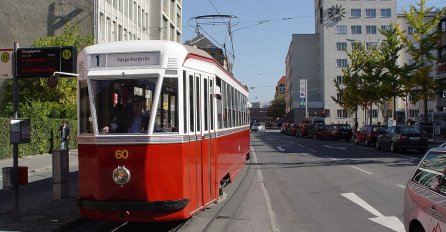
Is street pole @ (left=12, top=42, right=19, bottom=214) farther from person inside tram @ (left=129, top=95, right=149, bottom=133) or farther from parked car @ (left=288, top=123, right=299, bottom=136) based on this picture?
parked car @ (left=288, top=123, right=299, bottom=136)

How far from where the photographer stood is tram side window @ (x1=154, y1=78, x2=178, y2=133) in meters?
7.49

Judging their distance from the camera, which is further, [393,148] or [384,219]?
[393,148]

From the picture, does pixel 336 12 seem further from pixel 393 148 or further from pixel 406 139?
pixel 406 139

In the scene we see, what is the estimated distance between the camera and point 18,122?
30.5ft

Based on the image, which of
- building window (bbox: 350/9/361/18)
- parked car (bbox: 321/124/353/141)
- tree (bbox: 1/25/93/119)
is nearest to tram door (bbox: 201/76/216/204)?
tree (bbox: 1/25/93/119)

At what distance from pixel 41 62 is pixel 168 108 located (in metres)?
3.62

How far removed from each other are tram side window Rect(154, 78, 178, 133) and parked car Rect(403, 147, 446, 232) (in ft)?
11.1

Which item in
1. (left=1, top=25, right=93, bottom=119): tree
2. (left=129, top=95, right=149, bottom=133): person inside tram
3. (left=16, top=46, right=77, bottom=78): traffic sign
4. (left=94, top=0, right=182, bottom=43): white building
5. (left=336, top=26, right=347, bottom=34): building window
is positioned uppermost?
(left=336, top=26, right=347, bottom=34): building window

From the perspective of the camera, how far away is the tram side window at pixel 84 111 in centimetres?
766

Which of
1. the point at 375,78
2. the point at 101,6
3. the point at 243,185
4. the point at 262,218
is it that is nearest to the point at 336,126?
the point at 375,78

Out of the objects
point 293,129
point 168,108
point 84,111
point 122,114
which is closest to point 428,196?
point 168,108

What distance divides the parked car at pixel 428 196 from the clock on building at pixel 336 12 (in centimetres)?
9966

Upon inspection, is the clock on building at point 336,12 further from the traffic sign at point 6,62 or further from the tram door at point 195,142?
the tram door at point 195,142

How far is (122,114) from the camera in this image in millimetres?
7582
